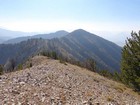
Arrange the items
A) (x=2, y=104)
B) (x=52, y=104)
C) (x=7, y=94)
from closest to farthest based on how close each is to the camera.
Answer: (x=2, y=104) → (x=52, y=104) → (x=7, y=94)

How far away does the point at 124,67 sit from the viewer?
43.3 metres

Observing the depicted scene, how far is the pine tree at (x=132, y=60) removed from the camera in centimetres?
4053

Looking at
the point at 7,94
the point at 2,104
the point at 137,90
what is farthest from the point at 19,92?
the point at 137,90

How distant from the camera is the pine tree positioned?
1596 inches

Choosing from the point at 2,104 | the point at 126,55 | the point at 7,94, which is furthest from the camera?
the point at 126,55

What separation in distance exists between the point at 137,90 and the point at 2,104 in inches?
1357

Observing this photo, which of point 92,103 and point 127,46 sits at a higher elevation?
point 127,46

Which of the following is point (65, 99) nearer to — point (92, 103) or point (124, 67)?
point (92, 103)

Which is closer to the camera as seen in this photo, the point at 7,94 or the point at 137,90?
the point at 7,94

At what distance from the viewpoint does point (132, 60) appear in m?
41.7

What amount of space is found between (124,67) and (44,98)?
29.0 meters

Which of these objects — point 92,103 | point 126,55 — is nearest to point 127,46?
point 126,55

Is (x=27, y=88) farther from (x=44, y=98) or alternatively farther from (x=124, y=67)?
(x=124, y=67)

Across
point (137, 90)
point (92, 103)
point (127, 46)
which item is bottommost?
point (137, 90)
